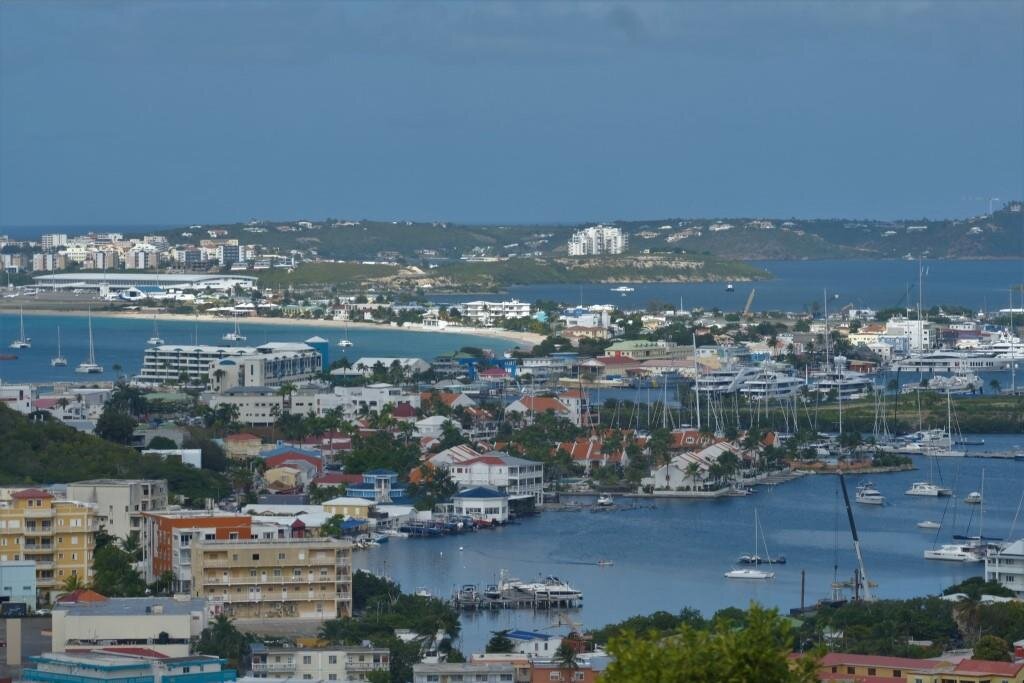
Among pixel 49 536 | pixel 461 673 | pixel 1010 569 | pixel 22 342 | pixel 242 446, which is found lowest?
pixel 461 673

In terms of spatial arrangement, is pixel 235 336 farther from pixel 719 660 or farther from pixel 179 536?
pixel 719 660

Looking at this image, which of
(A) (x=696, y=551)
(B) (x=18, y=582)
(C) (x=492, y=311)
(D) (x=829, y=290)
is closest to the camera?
(B) (x=18, y=582)

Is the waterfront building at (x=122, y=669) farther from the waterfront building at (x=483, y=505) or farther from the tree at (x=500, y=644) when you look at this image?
the waterfront building at (x=483, y=505)

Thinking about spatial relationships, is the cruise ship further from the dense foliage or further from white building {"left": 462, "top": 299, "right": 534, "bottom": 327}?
white building {"left": 462, "top": 299, "right": 534, "bottom": 327}

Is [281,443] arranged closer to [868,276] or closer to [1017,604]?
[1017,604]

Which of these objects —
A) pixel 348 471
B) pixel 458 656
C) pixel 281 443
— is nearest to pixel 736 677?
pixel 458 656

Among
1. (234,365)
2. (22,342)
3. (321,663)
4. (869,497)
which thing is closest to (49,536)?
(321,663)

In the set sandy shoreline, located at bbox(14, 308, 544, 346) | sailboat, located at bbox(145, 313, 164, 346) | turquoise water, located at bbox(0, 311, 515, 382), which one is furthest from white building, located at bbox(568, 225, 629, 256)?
sailboat, located at bbox(145, 313, 164, 346)
